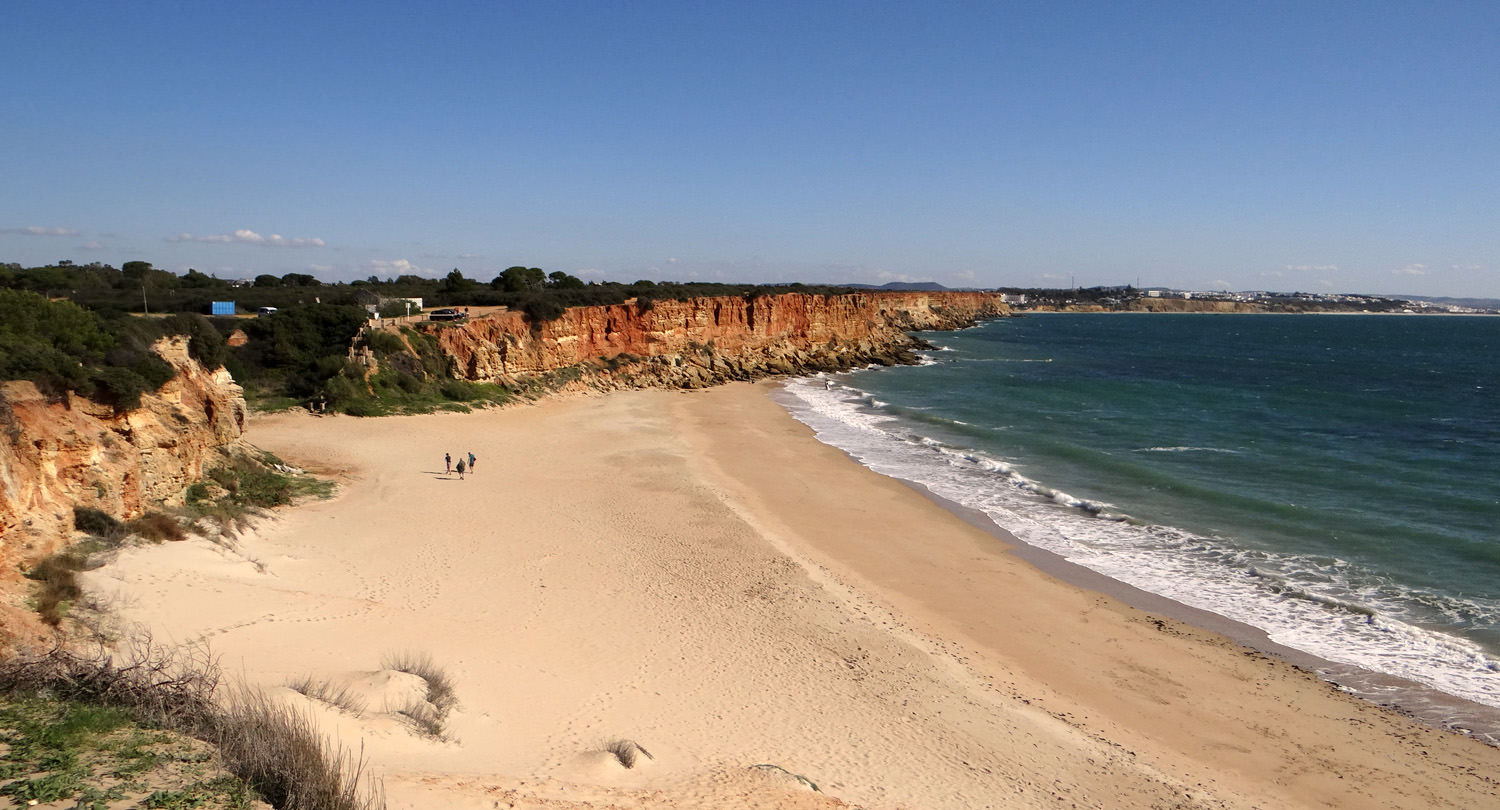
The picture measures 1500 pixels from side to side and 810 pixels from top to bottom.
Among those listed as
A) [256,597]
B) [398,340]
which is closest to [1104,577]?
[256,597]

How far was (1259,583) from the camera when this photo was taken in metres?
16.2

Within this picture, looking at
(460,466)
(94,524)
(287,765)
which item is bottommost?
(460,466)

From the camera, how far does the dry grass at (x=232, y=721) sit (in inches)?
214

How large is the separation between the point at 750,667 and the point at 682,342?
37.9 meters

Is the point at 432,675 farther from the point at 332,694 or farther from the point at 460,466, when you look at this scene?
the point at 460,466

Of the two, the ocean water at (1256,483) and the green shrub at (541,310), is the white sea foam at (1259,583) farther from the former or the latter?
the green shrub at (541,310)

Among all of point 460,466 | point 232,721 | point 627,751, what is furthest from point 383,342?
point 232,721

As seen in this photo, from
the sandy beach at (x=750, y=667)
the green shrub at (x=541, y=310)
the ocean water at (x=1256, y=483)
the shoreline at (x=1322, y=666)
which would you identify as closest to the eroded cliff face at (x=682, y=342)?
the green shrub at (x=541, y=310)

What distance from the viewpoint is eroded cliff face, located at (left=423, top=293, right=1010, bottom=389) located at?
121 ft

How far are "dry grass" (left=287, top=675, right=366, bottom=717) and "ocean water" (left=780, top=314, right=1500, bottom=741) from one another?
1426 cm

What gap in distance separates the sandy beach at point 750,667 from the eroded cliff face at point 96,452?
1.17m

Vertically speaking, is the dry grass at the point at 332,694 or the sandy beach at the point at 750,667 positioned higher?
the dry grass at the point at 332,694

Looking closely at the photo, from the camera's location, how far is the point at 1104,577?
1678 cm

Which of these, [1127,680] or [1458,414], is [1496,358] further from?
[1127,680]
